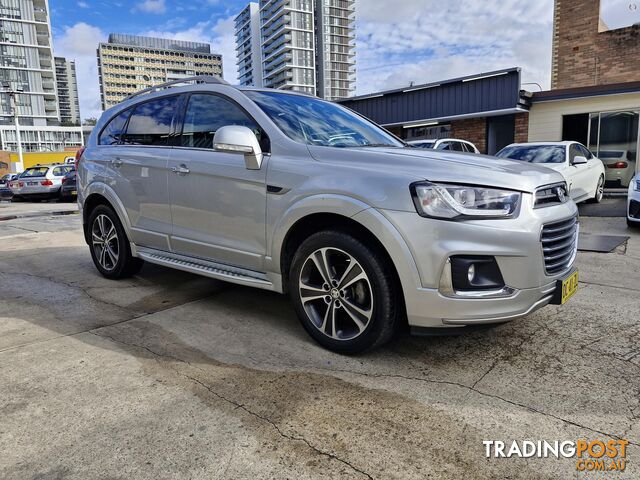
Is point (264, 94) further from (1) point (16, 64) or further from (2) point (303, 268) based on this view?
(1) point (16, 64)

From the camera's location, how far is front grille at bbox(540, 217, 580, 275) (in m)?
2.59

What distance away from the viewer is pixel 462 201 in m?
2.47

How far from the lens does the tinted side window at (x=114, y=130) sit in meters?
4.61

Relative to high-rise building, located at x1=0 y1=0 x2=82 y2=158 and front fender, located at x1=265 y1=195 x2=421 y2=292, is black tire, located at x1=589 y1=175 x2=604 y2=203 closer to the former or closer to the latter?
front fender, located at x1=265 y1=195 x2=421 y2=292

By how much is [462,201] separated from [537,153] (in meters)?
8.50

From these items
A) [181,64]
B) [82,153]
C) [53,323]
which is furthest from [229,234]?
[181,64]

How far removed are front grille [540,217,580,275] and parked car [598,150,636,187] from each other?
42.9 feet

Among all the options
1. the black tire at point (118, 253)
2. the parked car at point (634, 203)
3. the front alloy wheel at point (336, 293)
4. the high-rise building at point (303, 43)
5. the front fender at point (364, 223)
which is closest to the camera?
the front fender at point (364, 223)

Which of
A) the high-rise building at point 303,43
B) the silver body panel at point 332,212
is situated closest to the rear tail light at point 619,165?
the silver body panel at point 332,212

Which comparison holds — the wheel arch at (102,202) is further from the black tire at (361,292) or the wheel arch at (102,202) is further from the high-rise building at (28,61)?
the high-rise building at (28,61)

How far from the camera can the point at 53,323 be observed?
363 cm

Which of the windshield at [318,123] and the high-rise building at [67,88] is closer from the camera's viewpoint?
the windshield at [318,123]

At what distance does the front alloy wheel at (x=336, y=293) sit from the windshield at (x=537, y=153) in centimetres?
792

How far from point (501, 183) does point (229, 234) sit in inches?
75.7
